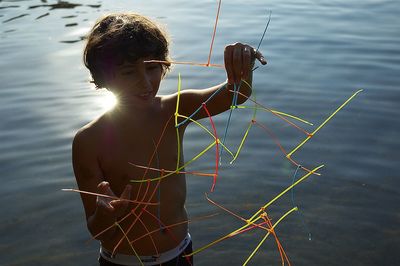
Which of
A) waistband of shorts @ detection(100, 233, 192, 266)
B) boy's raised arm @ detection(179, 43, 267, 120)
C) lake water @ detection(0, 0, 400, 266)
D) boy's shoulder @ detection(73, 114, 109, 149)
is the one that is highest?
boy's raised arm @ detection(179, 43, 267, 120)

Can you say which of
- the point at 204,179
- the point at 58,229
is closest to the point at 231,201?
the point at 204,179

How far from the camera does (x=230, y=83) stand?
2.38 meters

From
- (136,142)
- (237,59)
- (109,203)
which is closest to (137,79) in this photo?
(136,142)

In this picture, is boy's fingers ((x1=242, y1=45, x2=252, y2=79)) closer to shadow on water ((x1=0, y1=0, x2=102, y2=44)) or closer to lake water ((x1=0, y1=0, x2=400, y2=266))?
lake water ((x1=0, y1=0, x2=400, y2=266))

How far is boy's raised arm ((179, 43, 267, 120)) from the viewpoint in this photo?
2.31 metres

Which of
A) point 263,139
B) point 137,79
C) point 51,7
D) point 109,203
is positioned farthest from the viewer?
point 51,7

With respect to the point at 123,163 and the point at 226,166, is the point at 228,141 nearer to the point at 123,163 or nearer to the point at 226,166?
the point at 226,166

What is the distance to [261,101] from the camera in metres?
5.88

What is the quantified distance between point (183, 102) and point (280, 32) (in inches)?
218

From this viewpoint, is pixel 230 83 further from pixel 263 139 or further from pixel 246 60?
pixel 263 139

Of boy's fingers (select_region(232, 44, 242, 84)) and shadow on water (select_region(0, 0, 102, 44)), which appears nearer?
boy's fingers (select_region(232, 44, 242, 84))

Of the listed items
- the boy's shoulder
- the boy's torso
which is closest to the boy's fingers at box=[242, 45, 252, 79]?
the boy's torso

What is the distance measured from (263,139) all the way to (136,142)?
269 cm

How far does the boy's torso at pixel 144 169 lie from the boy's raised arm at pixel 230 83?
0.39 ft
